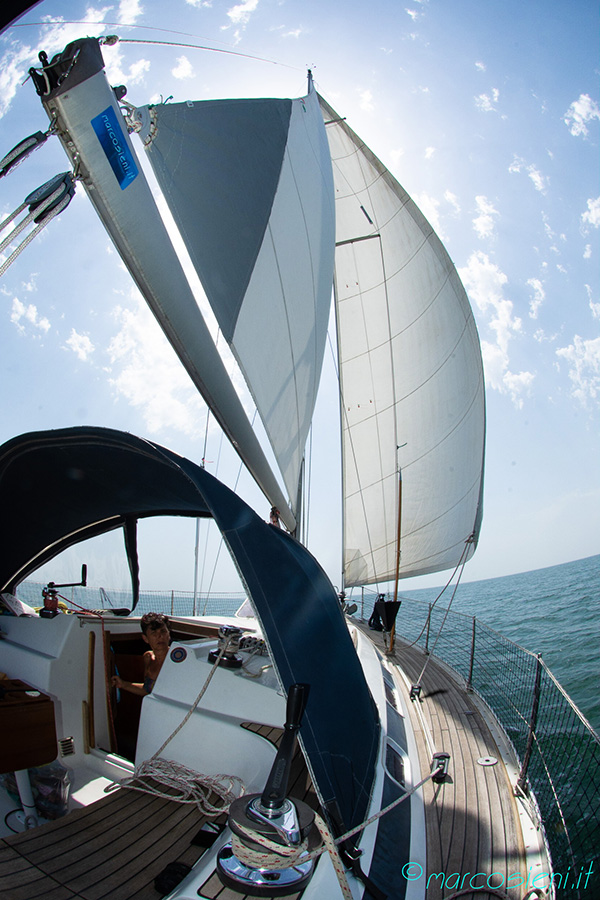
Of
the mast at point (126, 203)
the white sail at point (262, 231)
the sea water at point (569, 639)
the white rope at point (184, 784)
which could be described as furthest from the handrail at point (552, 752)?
the white sail at point (262, 231)

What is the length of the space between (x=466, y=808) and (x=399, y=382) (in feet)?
25.7

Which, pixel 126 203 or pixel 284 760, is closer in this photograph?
pixel 284 760

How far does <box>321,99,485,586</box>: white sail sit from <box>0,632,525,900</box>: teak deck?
5418 mm

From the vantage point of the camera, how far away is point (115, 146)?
3295 mm

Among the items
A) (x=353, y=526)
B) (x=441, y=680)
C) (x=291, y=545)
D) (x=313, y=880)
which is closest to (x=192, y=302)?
(x=291, y=545)

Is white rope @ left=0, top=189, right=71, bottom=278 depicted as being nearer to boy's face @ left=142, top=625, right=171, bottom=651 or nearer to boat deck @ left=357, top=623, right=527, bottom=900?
boy's face @ left=142, top=625, right=171, bottom=651

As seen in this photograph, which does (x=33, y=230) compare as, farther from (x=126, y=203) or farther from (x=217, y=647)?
(x=217, y=647)

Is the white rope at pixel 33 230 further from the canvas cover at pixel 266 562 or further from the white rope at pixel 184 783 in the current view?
the white rope at pixel 184 783

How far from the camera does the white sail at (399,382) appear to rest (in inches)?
347

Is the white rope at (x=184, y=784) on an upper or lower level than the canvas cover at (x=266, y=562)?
lower

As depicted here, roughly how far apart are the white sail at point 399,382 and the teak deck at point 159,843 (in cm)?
542

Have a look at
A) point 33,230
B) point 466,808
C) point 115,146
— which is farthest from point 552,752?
point 115,146

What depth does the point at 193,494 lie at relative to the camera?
3.98 meters

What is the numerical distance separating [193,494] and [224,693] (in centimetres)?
155
